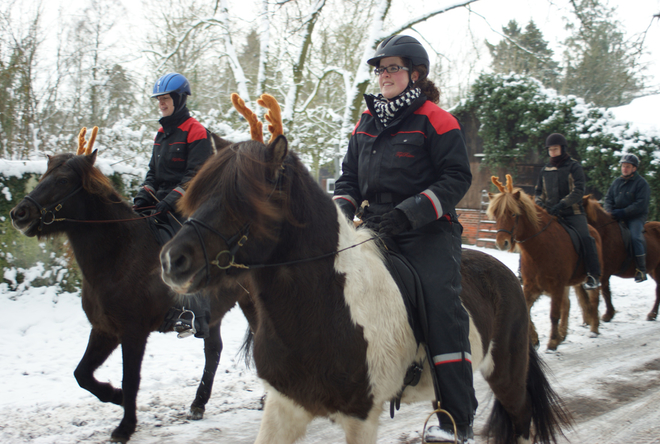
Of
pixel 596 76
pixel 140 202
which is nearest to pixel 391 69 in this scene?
Answer: pixel 140 202

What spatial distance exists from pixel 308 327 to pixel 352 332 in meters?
0.22

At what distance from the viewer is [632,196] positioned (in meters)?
8.65

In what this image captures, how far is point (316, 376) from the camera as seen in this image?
7.01 feet

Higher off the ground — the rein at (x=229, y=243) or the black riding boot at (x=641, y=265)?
the rein at (x=229, y=243)

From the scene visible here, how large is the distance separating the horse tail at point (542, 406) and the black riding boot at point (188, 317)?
273 centimetres

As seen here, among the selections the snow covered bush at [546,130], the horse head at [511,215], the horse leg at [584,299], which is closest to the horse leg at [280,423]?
the horse head at [511,215]

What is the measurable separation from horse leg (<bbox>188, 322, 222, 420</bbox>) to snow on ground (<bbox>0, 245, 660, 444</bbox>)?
0.11 meters

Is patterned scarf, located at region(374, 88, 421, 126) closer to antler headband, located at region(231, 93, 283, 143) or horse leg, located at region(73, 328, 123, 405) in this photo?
antler headband, located at region(231, 93, 283, 143)

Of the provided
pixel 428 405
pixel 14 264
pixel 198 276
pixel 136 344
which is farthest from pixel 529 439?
pixel 14 264

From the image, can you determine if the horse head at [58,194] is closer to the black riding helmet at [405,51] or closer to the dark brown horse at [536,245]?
the black riding helmet at [405,51]

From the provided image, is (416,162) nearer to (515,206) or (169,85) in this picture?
(169,85)

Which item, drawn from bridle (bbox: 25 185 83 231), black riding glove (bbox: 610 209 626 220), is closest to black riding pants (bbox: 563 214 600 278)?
black riding glove (bbox: 610 209 626 220)

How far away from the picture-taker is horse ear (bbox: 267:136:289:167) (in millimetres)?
1959

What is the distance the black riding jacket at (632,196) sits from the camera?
8516 millimetres
